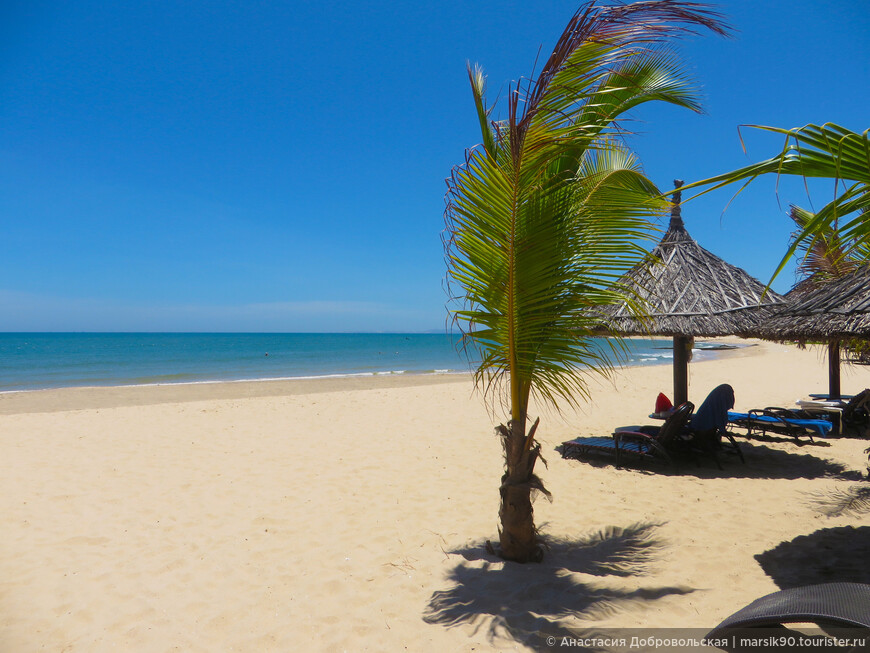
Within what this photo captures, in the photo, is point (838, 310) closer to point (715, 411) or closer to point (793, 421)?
point (715, 411)

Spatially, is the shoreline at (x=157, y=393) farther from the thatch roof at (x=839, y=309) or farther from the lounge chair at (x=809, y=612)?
the lounge chair at (x=809, y=612)

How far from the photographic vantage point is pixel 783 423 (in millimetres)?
7207

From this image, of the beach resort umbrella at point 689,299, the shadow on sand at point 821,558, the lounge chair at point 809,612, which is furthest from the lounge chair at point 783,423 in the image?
the lounge chair at point 809,612

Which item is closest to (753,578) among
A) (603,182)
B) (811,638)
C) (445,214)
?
(811,638)

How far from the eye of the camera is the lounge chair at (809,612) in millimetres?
1798

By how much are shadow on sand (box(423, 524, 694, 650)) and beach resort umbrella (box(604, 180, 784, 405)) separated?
3002mm

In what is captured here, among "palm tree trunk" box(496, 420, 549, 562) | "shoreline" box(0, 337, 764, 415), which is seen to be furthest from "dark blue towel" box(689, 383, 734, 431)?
"shoreline" box(0, 337, 764, 415)

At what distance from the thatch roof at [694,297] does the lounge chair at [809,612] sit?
394 cm

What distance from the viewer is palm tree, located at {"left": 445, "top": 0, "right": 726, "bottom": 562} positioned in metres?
2.58

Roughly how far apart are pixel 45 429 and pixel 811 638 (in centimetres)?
1014

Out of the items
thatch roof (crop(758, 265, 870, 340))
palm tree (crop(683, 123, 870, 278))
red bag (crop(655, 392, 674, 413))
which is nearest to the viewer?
palm tree (crop(683, 123, 870, 278))

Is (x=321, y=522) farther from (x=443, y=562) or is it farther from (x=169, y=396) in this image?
(x=169, y=396)

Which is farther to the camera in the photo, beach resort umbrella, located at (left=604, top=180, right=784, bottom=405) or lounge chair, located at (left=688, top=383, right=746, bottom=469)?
beach resort umbrella, located at (left=604, top=180, right=784, bottom=405)

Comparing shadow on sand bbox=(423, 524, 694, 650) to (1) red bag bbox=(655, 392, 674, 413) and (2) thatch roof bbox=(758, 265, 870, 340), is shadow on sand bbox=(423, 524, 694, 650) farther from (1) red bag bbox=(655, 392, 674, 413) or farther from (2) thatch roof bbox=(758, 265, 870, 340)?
(1) red bag bbox=(655, 392, 674, 413)
